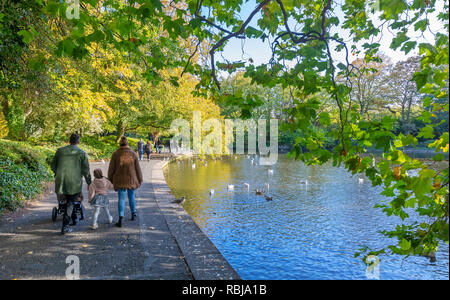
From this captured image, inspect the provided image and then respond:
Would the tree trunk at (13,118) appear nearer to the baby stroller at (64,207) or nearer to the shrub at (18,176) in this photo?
the shrub at (18,176)

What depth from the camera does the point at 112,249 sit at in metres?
4.71

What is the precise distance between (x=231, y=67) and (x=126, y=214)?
183 inches

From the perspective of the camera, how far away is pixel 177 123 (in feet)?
81.8

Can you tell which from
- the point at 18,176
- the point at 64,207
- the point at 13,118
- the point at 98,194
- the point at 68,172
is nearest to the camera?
the point at 68,172

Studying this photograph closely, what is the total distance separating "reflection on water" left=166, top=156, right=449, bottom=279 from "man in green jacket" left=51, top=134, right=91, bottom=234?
3228mm

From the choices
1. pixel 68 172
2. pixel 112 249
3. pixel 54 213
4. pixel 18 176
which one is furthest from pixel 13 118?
pixel 112 249

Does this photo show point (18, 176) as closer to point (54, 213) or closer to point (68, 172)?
point (54, 213)

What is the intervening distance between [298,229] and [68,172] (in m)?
5.84

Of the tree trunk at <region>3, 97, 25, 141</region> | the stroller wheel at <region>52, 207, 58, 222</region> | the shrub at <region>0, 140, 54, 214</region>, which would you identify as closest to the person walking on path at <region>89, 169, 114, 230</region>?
the stroller wheel at <region>52, 207, 58, 222</region>

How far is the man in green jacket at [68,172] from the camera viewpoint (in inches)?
213

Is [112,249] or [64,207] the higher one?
[64,207]

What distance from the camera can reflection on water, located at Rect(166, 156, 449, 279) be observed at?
5789 millimetres

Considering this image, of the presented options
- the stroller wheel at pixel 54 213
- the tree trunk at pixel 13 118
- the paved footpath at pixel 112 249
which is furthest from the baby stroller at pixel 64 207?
the tree trunk at pixel 13 118

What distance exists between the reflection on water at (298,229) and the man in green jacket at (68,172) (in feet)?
10.6
